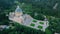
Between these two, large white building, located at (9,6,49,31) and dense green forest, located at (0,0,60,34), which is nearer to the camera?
dense green forest, located at (0,0,60,34)

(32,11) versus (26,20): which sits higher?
(32,11)

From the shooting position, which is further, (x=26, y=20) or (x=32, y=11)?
(x=32, y=11)

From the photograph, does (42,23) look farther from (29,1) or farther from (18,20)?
(29,1)

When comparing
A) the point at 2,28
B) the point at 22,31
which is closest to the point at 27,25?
the point at 22,31

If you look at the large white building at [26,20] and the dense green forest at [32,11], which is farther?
the large white building at [26,20]
